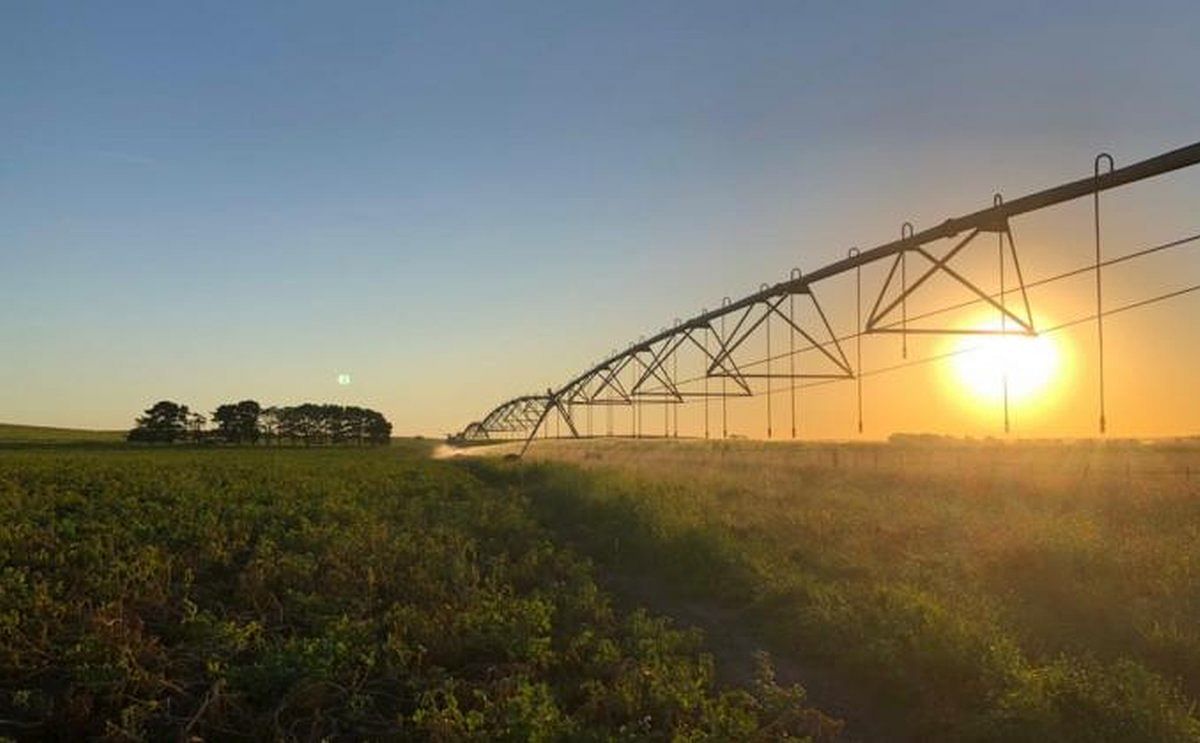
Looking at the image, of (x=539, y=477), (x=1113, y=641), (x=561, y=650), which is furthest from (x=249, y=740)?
(x=539, y=477)

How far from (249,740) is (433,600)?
4834 millimetres

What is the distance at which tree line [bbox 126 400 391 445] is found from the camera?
14525 cm

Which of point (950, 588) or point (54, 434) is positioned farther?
point (54, 434)

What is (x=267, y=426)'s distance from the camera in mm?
166625

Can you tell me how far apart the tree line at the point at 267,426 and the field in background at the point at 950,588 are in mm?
126994

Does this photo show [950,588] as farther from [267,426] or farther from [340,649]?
[267,426]

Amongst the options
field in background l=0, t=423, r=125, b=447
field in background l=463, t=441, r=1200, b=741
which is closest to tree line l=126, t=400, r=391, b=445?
field in background l=0, t=423, r=125, b=447

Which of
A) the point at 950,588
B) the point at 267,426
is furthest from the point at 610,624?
the point at 267,426

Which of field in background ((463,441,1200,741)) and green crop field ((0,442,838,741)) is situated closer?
green crop field ((0,442,838,741))

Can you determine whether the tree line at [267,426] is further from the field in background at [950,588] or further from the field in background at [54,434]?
the field in background at [950,588]

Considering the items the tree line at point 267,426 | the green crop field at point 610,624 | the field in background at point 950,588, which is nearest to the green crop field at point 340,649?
the green crop field at point 610,624

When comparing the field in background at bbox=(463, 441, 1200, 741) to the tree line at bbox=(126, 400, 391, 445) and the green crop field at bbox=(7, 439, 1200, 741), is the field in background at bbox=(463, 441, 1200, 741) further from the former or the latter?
the tree line at bbox=(126, 400, 391, 445)

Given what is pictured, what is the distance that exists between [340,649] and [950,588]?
776 centimetres

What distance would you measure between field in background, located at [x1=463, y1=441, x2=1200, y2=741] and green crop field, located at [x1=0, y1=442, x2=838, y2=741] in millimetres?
1255
